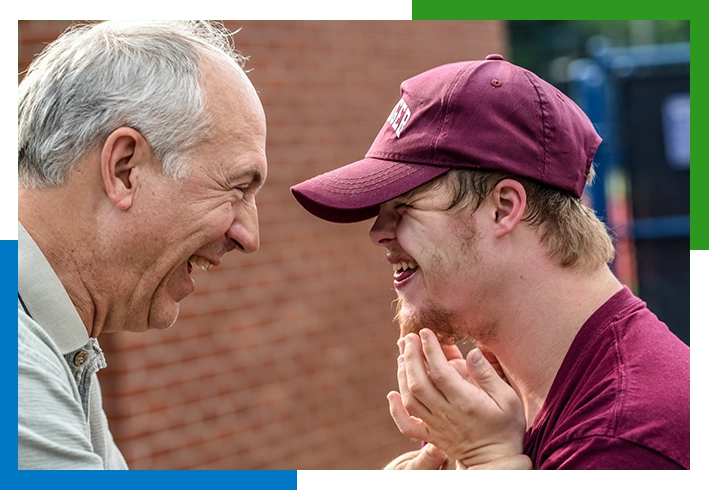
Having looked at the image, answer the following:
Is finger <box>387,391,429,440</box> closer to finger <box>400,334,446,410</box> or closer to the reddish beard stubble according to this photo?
finger <box>400,334,446,410</box>

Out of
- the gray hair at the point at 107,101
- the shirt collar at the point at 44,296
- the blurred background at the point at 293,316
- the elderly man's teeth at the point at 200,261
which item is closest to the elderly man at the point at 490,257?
the elderly man's teeth at the point at 200,261

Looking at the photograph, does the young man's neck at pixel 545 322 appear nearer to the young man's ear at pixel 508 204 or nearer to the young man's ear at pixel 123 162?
the young man's ear at pixel 508 204

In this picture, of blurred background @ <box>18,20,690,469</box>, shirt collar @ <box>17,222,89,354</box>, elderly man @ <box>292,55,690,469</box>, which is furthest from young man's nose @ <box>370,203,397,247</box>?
blurred background @ <box>18,20,690,469</box>

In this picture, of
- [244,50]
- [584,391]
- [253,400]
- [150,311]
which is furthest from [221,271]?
[584,391]

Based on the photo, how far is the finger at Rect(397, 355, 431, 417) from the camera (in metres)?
2.21

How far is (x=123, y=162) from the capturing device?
6.97 ft

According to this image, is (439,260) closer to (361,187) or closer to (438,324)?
(438,324)

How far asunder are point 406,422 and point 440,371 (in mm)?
230

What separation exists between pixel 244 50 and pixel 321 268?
153 centimetres

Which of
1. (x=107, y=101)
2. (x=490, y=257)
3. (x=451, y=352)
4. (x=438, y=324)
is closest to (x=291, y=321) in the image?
(x=451, y=352)

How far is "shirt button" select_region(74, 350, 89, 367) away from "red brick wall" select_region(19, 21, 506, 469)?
1807 mm

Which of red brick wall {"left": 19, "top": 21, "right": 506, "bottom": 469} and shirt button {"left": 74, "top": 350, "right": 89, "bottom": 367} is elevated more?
shirt button {"left": 74, "top": 350, "right": 89, "bottom": 367}

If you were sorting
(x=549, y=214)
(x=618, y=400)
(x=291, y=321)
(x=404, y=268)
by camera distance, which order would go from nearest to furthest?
(x=618, y=400) < (x=549, y=214) < (x=404, y=268) < (x=291, y=321)

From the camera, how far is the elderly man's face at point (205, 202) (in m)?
2.19
